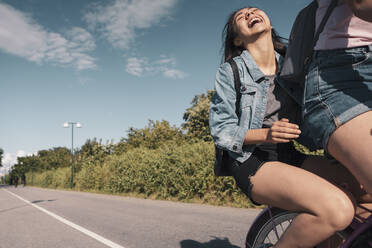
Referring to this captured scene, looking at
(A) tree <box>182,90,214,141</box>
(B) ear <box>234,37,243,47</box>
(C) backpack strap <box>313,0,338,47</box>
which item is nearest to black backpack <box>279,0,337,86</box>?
(C) backpack strap <box>313,0,338,47</box>

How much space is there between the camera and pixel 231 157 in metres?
1.73

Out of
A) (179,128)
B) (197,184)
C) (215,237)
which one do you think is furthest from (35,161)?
(215,237)

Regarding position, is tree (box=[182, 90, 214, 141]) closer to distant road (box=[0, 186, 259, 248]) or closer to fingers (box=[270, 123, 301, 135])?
distant road (box=[0, 186, 259, 248])

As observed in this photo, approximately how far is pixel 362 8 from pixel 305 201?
810 mm

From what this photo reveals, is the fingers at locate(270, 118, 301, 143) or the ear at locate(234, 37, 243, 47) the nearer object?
the fingers at locate(270, 118, 301, 143)

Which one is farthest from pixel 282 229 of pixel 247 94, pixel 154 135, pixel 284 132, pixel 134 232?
pixel 154 135

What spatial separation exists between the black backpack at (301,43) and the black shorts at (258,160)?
444 mm

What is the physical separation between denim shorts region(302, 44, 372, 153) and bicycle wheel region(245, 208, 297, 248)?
73 centimetres

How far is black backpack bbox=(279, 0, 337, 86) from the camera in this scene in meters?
1.44

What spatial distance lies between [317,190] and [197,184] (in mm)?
9023

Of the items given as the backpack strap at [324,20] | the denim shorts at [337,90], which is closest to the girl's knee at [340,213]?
the denim shorts at [337,90]

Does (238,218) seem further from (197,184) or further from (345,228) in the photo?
(345,228)

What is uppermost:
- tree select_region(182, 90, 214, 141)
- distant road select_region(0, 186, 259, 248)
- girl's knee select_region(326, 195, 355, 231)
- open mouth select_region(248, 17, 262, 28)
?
tree select_region(182, 90, 214, 141)

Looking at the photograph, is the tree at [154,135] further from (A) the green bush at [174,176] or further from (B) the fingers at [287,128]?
(B) the fingers at [287,128]
